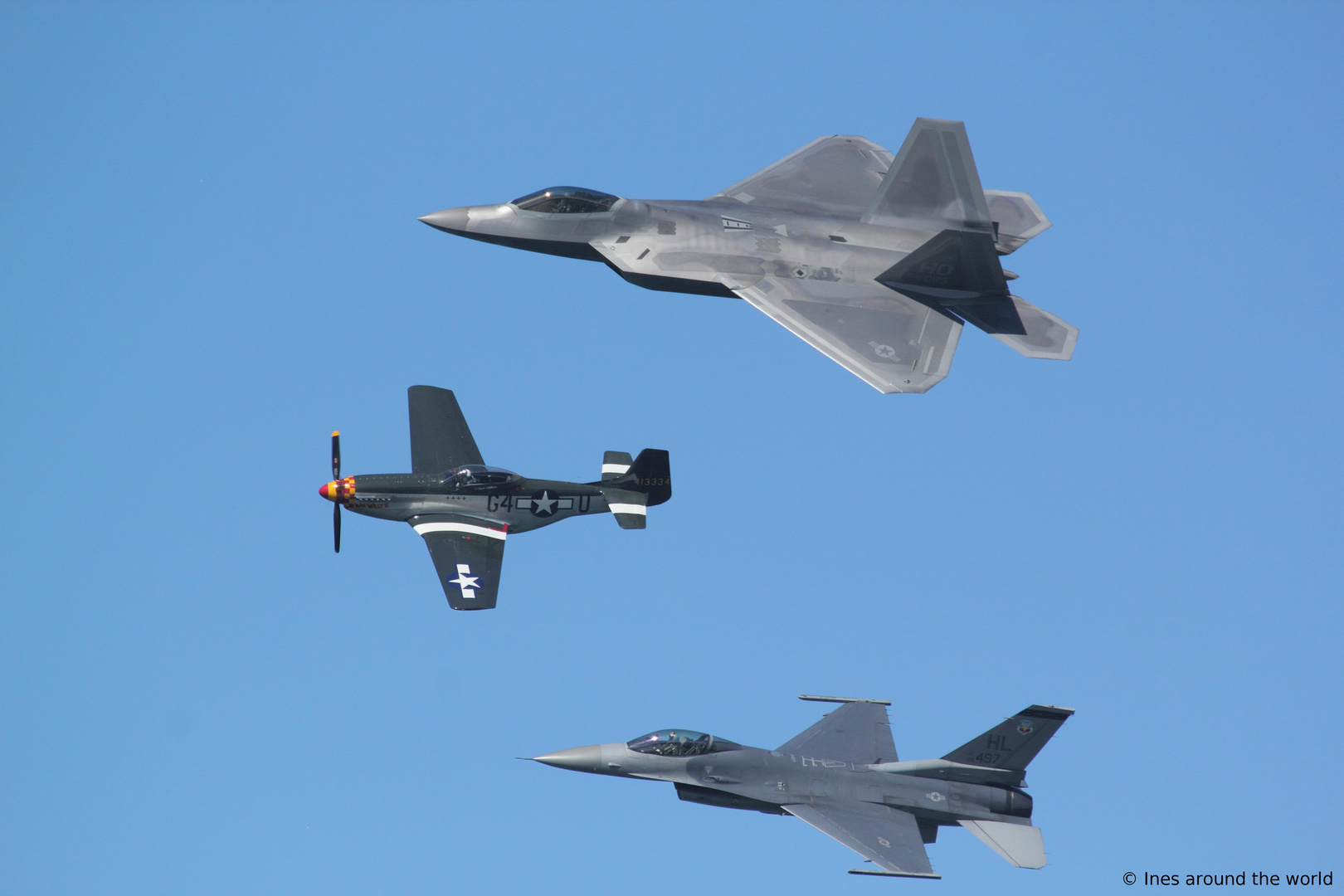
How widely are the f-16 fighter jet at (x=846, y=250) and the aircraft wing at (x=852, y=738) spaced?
8788 millimetres

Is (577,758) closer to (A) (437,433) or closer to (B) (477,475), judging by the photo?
(B) (477,475)

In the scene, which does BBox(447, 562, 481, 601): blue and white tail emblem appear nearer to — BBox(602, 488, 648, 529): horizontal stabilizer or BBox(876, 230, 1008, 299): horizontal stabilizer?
BBox(602, 488, 648, 529): horizontal stabilizer

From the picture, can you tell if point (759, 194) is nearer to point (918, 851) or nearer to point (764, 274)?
point (764, 274)

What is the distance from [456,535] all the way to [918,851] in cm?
1245

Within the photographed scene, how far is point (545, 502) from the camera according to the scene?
36219 mm

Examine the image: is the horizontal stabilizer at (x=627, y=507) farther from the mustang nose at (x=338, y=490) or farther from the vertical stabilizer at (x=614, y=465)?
the mustang nose at (x=338, y=490)

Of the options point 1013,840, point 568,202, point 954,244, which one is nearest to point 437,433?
point 568,202

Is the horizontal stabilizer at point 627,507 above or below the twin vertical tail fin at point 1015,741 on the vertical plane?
above

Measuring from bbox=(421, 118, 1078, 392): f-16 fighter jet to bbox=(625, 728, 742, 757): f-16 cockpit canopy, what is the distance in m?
9.01

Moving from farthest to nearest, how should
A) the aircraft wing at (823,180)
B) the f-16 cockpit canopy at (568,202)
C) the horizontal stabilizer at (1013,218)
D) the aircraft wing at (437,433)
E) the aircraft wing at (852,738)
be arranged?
1. the aircraft wing at (823,180)
2. the horizontal stabilizer at (1013,218)
3. the aircraft wing at (437,433)
4. the f-16 cockpit canopy at (568,202)
5. the aircraft wing at (852,738)

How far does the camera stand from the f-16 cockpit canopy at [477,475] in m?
35.7

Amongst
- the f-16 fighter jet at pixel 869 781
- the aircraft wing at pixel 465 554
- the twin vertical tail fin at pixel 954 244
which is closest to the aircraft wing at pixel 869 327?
the twin vertical tail fin at pixel 954 244

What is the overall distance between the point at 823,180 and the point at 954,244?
6.00m

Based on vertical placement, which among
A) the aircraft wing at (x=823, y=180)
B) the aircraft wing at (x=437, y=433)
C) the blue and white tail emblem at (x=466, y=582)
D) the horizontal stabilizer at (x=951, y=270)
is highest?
the aircraft wing at (x=823, y=180)
